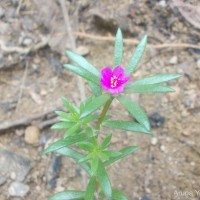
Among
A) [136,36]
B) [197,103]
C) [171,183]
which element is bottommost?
[171,183]

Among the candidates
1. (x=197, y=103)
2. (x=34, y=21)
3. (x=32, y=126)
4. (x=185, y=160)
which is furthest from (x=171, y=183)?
(x=34, y=21)

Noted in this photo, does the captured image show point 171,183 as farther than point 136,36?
No

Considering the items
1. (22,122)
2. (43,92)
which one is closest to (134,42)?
(43,92)

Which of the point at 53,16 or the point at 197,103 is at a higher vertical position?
the point at 53,16

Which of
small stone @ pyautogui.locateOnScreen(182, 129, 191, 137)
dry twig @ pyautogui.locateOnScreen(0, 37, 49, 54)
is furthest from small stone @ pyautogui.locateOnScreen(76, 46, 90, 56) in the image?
small stone @ pyautogui.locateOnScreen(182, 129, 191, 137)

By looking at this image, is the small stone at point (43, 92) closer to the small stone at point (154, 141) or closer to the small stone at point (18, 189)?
the small stone at point (18, 189)

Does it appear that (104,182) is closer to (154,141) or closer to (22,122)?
(154,141)

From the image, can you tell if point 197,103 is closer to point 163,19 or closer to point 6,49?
point 163,19
